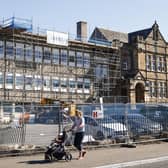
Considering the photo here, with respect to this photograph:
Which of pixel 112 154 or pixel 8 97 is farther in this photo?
pixel 8 97

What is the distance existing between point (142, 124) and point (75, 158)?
6.34 metres

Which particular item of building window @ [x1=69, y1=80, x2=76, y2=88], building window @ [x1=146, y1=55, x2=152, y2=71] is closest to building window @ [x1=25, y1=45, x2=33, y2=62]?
building window @ [x1=69, y1=80, x2=76, y2=88]

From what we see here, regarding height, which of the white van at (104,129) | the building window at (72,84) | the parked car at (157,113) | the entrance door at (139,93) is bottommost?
the white van at (104,129)

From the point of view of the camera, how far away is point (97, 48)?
57719 mm

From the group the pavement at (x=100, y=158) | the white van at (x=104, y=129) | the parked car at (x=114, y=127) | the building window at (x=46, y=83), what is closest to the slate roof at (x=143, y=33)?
the building window at (x=46, y=83)

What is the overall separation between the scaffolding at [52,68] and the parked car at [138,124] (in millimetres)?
24297

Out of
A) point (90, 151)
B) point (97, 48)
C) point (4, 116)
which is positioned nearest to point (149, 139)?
point (90, 151)

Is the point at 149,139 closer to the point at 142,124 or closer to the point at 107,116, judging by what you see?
the point at 142,124

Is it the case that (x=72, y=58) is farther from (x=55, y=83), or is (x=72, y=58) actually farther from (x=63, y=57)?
(x=55, y=83)

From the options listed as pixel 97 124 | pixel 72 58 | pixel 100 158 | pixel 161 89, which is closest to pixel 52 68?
pixel 72 58

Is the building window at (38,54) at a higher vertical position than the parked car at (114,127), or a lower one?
higher

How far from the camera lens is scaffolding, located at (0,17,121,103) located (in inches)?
1874

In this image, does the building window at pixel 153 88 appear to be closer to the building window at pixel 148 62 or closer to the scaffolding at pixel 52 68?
the building window at pixel 148 62

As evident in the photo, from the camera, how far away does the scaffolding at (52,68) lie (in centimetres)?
4759
